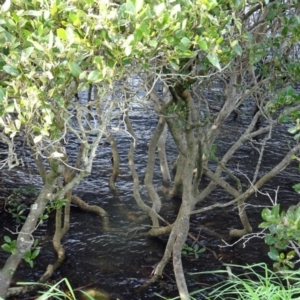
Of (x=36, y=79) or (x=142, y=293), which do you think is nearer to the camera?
(x=36, y=79)

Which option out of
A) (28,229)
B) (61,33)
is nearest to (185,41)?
(61,33)

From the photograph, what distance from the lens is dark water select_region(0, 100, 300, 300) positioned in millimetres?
5230

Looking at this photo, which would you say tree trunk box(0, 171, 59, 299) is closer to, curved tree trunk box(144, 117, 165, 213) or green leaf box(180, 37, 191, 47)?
green leaf box(180, 37, 191, 47)

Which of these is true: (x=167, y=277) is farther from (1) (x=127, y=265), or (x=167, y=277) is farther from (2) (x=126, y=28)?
(2) (x=126, y=28)

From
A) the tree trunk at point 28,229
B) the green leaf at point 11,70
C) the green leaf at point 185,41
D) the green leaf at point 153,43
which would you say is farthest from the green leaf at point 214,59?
the tree trunk at point 28,229

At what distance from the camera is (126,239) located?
5.99m

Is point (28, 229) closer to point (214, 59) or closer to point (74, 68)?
point (74, 68)

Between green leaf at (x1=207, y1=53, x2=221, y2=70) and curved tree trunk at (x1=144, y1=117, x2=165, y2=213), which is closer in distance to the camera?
green leaf at (x1=207, y1=53, x2=221, y2=70)

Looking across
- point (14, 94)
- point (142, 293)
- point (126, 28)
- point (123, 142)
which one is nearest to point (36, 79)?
point (14, 94)

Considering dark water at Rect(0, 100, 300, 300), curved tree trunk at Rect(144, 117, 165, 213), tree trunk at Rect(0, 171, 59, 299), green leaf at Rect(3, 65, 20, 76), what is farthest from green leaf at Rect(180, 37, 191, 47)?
dark water at Rect(0, 100, 300, 300)

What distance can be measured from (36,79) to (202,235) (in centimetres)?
372

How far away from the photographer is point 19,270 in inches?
206

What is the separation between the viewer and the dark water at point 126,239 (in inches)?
206

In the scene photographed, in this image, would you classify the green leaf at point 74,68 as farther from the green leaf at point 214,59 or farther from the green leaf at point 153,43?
the green leaf at point 214,59
